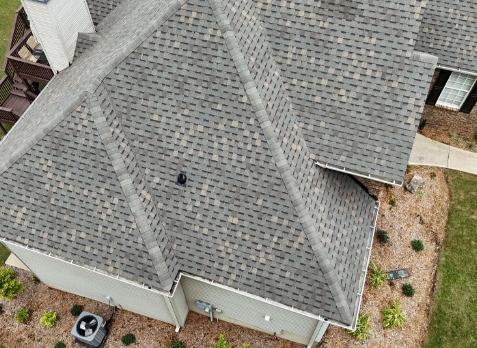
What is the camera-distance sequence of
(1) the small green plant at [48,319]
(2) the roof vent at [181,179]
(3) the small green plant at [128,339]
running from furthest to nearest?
(1) the small green plant at [48,319] < (3) the small green plant at [128,339] < (2) the roof vent at [181,179]

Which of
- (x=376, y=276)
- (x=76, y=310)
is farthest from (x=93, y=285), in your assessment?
(x=376, y=276)

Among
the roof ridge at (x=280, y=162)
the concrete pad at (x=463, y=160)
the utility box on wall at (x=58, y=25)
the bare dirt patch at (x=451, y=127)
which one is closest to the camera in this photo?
the roof ridge at (x=280, y=162)

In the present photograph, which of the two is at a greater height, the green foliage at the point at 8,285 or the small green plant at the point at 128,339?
the green foliage at the point at 8,285

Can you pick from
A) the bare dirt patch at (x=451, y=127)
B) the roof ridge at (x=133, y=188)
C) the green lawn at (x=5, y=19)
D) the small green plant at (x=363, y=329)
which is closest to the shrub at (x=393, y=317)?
the small green plant at (x=363, y=329)

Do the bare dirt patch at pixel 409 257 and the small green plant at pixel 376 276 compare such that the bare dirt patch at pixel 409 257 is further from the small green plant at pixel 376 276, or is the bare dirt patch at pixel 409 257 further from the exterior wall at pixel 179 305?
the exterior wall at pixel 179 305

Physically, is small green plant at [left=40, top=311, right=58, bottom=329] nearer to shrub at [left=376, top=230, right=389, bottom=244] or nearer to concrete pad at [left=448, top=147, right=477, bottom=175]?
shrub at [left=376, top=230, right=389, bottom=244]

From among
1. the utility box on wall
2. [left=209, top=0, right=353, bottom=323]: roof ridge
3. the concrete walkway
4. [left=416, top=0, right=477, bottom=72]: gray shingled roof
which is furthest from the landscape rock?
the utility box on wall

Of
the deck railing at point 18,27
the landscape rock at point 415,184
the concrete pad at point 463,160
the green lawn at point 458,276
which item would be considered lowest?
the green lawn at point 458,276

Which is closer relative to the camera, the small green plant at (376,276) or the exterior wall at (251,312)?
the exterior wall at (251,312)
